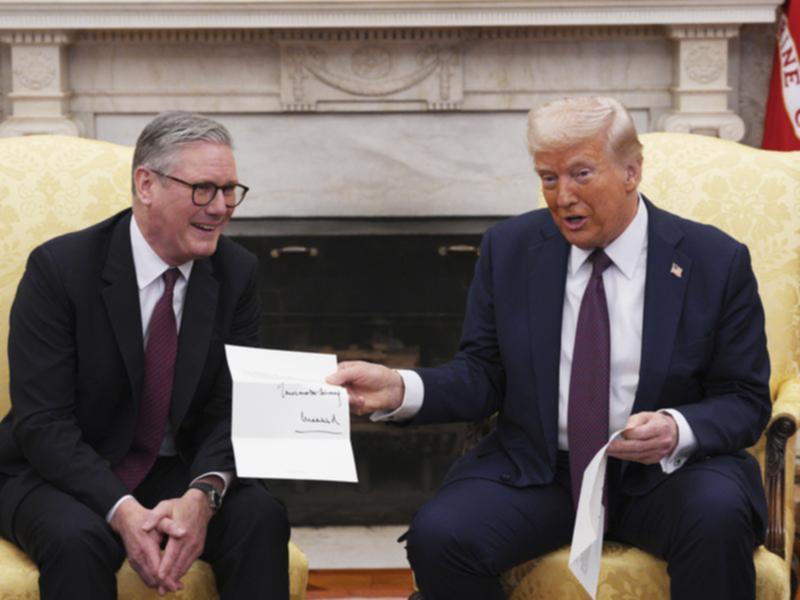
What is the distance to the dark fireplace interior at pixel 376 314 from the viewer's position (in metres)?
4.08

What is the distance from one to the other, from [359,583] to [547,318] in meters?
1.42

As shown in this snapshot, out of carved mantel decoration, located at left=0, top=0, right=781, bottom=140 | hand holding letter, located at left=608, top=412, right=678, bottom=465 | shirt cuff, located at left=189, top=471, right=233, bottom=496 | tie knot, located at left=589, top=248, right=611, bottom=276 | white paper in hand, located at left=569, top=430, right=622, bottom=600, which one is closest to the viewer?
white paper in hand, located at left=569, top=430, right=622, bottom=600

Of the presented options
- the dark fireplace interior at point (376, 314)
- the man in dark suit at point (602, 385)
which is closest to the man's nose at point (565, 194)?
the man in dark suit at point (602, 385)

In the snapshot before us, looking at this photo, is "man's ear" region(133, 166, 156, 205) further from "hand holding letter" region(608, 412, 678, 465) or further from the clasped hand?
"hand holding letter" region(608, 412, 678, 465)

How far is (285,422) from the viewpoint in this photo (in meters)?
2.04

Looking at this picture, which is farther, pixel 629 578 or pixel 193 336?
pixel 193 336

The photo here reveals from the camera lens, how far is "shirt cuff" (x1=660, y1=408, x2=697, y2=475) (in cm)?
214

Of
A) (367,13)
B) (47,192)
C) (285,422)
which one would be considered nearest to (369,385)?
(285,422)

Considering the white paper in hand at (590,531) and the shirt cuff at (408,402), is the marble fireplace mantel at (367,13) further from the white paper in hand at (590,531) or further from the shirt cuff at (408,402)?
the white paper in hand at (590,531)

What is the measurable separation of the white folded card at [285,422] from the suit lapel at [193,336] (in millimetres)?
186

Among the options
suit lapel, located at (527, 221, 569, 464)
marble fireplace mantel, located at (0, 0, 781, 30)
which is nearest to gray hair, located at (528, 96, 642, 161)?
suit lapel, located at (527, 221, 569, 464)

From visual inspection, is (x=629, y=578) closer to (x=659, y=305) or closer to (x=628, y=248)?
(x=659, y=305)

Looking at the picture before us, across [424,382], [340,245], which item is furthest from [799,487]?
[424,382]

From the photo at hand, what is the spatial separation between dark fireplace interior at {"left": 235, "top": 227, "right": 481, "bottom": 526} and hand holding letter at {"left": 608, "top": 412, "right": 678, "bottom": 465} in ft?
6.47
